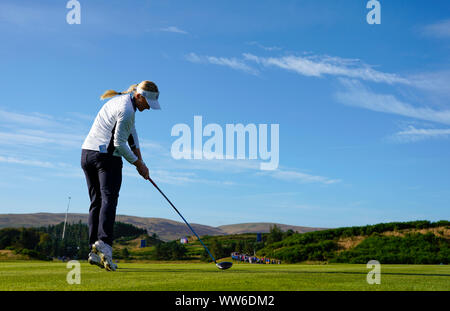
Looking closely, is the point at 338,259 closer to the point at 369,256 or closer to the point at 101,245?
the point at 369,256

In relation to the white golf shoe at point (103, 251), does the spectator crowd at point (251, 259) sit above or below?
below

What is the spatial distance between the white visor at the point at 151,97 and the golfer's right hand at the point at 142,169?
0.92 m

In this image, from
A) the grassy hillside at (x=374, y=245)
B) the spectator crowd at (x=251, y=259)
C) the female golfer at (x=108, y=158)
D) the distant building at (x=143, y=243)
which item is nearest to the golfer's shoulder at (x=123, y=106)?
the female golfer at (x=108, y=158)

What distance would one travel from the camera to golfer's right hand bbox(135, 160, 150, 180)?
6744 millimetres

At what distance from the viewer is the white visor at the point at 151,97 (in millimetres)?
6520

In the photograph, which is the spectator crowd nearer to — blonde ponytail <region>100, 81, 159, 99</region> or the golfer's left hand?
the golfer's left hand

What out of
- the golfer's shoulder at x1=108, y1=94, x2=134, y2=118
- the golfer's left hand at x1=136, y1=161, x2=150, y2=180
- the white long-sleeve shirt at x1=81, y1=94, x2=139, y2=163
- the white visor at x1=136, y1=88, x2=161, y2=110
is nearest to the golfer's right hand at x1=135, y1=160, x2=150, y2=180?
the golfer's left hand at x1=136, y1=161, x2=150, y2=180

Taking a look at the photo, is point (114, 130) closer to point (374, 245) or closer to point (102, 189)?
point (102, 189)

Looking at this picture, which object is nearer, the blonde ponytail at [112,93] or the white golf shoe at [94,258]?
the white golf shoe at [94,258]

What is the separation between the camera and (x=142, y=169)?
6816 millimetres

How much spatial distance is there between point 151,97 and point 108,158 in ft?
3.77

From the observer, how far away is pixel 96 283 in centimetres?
460

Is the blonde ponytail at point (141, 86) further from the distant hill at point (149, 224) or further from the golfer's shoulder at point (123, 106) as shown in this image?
the distant hill at point (149, 224)

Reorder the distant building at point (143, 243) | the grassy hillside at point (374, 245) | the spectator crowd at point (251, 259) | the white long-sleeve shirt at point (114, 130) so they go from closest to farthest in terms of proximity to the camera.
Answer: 1. the white long-sleeve shirt at point (114, 130)
2. the spectator crowd at point (251, 259)
3. the grassy hillside at point (374, 245)
4. the distant building at point (143, 243)
